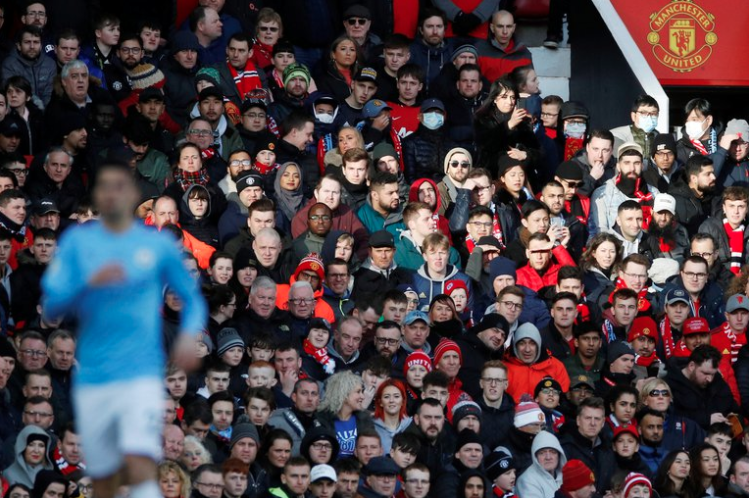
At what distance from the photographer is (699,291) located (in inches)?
632

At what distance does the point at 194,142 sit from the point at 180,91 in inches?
43.4

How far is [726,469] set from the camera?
47.0ft

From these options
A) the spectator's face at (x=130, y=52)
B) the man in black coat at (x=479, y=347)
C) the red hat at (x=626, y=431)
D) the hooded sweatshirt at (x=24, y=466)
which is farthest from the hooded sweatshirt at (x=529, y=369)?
the spectator's face at (x=130, y=52)

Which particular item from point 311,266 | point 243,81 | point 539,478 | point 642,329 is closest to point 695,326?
point 642,329

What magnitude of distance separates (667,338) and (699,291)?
27.4 inches

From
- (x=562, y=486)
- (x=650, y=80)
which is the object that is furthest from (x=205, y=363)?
(x=650, y=80)

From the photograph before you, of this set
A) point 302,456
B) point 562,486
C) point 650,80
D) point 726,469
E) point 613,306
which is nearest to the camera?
point 302,456

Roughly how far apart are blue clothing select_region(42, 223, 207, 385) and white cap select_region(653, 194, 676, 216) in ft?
30.6

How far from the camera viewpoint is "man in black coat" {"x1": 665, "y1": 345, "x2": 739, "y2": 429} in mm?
14891

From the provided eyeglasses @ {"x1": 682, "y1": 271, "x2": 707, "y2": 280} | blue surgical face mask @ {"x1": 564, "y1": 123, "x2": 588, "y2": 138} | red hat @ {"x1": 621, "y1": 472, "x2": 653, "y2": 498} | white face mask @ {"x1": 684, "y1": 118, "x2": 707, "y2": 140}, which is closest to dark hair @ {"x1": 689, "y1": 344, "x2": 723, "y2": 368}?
eyeglasses @ {"x1": 682, "y1": 271, "x2": 707, "y2": 280}

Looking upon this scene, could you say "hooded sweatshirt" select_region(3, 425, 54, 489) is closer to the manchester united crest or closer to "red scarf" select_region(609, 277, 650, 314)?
"red scarf" select_region(609, 277, 650, 314)

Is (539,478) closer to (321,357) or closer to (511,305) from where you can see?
(511,305)

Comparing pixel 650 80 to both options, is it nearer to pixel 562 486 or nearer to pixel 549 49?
pixel 549 49

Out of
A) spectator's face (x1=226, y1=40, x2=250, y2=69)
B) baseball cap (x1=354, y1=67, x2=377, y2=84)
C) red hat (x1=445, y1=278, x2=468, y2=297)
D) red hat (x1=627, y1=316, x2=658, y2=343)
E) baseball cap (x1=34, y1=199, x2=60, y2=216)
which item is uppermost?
baseball cap (x1=34, y1=199, x2=60, y2=216)
